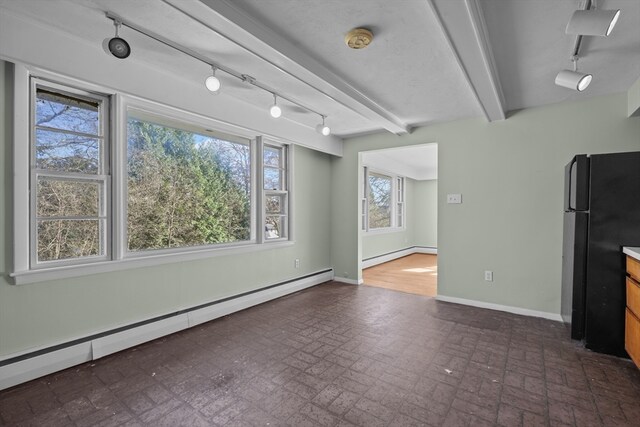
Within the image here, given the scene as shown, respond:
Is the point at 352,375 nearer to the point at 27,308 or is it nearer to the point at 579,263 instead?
the point at 579,263

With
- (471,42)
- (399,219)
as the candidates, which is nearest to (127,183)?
(471,42)

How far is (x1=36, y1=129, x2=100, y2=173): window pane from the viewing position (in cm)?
229

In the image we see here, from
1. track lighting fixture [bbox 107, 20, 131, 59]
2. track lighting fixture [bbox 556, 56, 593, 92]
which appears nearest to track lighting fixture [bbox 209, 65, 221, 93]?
track lighting fixture [bbox 107, 20, 131, 59]

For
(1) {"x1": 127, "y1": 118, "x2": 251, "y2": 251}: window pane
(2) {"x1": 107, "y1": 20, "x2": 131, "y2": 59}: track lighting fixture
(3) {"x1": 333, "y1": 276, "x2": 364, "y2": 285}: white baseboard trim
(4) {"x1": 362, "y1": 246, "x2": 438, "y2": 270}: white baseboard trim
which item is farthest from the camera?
(4) {"x1": 362, "y1": 246, "x2": 438, "y2": 270}: white baseboard trim

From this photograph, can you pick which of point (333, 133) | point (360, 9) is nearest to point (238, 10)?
point (360, 9)

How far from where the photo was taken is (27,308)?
2154mm

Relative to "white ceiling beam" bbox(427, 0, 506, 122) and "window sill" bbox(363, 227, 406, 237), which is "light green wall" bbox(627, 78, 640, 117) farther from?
"window sill" bbox(363, 227, 406, 237)

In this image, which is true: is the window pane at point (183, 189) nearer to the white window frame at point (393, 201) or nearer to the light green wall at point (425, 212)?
the white window frame at point (393, 201)

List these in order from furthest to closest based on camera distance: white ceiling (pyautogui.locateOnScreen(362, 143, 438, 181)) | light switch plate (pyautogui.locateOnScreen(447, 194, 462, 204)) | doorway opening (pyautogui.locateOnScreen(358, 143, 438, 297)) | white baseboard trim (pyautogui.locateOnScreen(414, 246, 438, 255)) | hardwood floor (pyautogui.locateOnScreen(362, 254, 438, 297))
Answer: white baseboard trim (pyautogui.locateOnScreen(414, 246, 438, 255))
white ceiling (pyautogui.locateOnScreen(362, 143, 438, 181))
doorway opening (pyautogui.locateOnScreen(358, 143, 438, 297))
hardwood floor (pyautogui.locateOnScreen(362, 254, 438, 297))
light switch plate (pyautogui.locateOnScreen(447, 194, 462, 204))

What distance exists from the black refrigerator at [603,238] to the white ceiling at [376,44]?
0.90 m

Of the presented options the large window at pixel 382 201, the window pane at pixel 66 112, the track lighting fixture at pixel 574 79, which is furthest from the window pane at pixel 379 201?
the window pane at pixel 66 112

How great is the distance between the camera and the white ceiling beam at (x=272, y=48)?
5.57ft

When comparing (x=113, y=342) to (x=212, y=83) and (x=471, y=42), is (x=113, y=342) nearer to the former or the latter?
(x=212, y=83)

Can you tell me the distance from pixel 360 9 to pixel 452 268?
3.35 m
